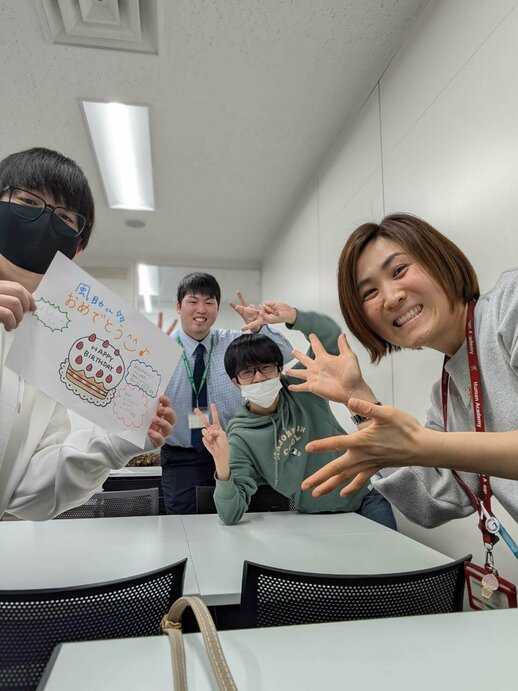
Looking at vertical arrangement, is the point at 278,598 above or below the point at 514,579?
above

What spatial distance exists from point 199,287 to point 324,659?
210 centimetres

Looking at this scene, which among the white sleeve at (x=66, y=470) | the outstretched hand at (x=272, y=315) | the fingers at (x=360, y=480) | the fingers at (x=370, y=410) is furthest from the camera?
the outstretched hand at (x=272, y=315)

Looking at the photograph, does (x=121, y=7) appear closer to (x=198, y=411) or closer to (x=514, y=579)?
(x=198, y=411)

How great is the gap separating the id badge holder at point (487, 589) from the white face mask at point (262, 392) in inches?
42.7

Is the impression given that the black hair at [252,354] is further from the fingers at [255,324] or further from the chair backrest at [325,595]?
the chair backrest at [325,595]

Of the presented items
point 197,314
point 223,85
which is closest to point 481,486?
point 197,314

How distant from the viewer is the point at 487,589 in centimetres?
88

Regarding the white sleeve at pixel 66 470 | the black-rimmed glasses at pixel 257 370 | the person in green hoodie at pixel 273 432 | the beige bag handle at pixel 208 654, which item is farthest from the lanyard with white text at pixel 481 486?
the black-rimmed glasses at pixel 257 370

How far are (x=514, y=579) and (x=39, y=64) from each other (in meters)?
3.13

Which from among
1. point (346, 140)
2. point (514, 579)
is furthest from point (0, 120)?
point (514, 579)

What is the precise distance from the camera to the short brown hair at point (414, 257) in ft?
3.53

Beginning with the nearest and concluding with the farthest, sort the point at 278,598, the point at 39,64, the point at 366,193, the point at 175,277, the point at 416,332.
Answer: the point at 278,598 < the point at 416,332 < the point at 39,64 < the point at 366,193 < the point at 175,277

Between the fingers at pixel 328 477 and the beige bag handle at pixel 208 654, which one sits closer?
the beige bag handle at pixel 208 654

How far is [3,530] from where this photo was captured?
152 cm
